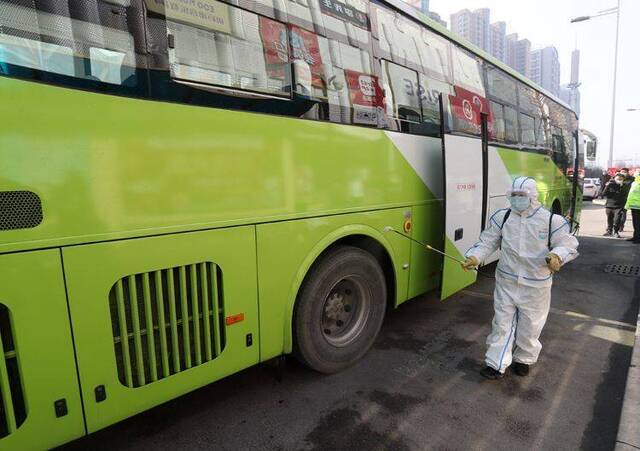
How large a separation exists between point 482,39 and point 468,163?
90.5 ft

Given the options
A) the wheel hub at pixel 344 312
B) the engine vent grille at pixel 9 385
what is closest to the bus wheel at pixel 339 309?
the wheel hub at pixel 344 312

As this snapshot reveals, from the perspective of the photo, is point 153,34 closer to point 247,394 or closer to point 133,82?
point 133,82

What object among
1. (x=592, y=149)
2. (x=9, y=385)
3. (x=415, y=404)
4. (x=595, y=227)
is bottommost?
(x=595, y=227)

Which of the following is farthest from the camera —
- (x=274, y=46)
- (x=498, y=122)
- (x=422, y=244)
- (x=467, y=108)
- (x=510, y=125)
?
(x=510, y=125)

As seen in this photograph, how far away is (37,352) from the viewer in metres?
1.82

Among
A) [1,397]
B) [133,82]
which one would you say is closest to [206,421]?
[1,397]

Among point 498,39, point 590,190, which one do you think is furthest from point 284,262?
point 498,39

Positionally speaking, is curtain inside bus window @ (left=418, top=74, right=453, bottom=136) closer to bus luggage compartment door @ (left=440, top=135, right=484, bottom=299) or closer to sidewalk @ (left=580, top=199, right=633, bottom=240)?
bus luggage compartment door @ (left=440, top=135, right=484, bottom=299)

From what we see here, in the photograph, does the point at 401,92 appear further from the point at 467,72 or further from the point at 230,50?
the point at 230,50

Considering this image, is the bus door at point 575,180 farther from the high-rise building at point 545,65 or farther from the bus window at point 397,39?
the high-rise building at point 545,65

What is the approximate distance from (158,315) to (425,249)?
2811 mm

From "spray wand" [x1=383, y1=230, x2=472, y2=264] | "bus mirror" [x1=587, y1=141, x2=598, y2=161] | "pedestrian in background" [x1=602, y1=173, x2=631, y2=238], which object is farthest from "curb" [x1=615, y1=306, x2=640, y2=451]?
"bus mirror" [x1=587, y1=141, x2=598, y2=161]

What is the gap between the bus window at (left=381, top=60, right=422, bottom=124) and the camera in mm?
3541

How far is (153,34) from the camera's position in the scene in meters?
2.06
